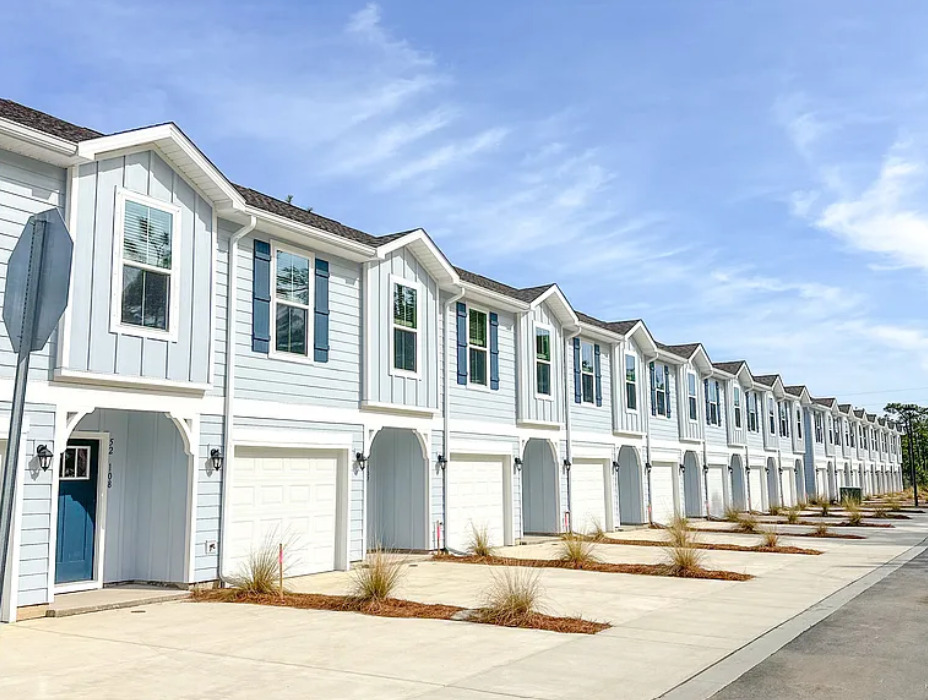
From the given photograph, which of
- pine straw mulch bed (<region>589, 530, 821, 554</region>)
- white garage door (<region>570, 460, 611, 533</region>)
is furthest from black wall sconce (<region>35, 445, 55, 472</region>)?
white garage door (<region>570, 460, 611, 533</region>)

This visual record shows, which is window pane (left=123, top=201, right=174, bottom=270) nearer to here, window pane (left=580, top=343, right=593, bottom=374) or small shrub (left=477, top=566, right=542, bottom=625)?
small shrub (left=477, top=566, right=542, bottom=625)

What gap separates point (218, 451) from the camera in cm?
1284

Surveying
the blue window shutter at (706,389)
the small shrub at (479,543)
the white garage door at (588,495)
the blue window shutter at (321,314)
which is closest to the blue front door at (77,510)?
the blue window shutter at (321,314)

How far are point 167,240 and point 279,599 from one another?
204 inches

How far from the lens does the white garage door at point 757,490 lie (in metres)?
38.7

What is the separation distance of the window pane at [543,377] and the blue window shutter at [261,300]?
943cm

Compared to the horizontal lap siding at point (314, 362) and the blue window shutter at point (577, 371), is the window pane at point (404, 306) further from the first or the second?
the blue window shutter at point (577, 371)

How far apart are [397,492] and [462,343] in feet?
11.5

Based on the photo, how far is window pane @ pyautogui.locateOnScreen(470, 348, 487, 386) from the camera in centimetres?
1956

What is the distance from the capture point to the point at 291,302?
14.5m

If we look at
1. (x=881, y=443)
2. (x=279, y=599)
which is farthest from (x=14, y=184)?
(x=881, y=443)

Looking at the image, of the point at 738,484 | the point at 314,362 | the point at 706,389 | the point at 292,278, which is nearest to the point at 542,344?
the point at 314,362

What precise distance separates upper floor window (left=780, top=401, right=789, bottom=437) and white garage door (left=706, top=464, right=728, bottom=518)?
10638 millimetres

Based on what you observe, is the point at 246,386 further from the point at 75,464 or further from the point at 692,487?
the point at 692,487
